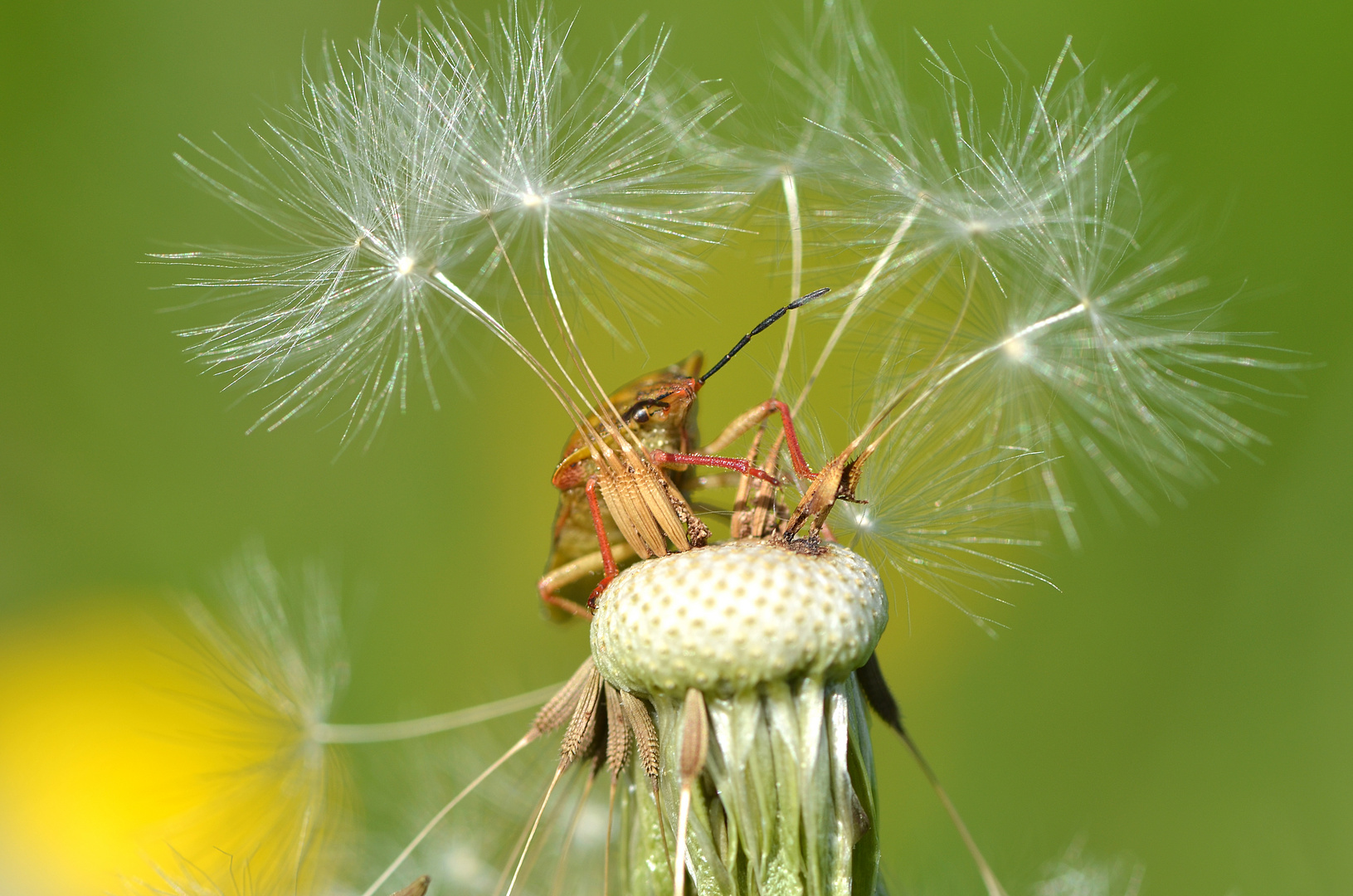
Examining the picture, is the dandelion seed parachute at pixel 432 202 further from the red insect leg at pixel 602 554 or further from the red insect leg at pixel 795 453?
the red insect leg at pixel 795 453

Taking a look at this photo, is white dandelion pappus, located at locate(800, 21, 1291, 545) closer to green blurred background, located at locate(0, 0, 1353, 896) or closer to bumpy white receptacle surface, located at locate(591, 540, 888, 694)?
bumpy white receptacle surface, located at locate(591, 540, 888, 694)

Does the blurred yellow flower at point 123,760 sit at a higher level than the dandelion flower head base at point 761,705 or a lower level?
lower

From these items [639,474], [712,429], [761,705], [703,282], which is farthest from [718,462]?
[712,429]

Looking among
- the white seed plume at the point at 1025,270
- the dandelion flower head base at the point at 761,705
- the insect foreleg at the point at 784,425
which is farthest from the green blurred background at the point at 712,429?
the dandelion flower head base at the point at 761,705

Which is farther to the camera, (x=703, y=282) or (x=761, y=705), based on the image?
(x=703, y=282)

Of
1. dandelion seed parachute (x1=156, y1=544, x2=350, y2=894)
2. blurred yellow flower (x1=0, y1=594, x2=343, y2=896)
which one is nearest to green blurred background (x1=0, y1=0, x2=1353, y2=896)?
blurred yellow flower (x1=0, y1=594, x2=343, y2=896)

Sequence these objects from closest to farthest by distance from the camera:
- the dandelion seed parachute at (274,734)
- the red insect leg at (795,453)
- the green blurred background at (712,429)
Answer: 1. the red insect leg at (795,453)
2. the dandelion seed parachute at (274,734)
3. the green blurred background at (712,429)

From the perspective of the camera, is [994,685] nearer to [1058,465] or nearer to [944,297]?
[1058,465]

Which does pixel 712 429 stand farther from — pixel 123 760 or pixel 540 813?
pixel 540 813
